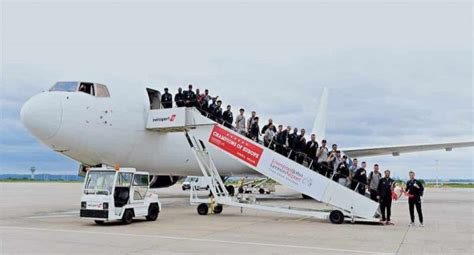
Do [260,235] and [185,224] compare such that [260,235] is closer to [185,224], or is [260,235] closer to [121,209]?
[185,224]

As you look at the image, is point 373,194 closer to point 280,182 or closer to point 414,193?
point 414,193

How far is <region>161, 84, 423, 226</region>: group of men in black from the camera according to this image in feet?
46.5

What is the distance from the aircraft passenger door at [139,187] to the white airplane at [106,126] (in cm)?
219

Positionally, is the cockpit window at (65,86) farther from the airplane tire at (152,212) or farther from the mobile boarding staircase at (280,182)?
the airplane tire at (152,212)

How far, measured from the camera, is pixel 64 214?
16031 millimetres

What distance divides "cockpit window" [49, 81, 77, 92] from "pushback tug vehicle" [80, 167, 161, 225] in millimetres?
2879

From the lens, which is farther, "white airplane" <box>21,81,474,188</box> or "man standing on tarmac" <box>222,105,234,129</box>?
"man standing on tarmac" <box>222,105,234,129</box>

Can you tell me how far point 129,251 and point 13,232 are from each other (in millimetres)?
4101

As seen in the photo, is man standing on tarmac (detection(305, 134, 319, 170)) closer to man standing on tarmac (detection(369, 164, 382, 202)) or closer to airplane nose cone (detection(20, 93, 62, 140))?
man standing on tarmac (detection(369, 164, 382, 202))

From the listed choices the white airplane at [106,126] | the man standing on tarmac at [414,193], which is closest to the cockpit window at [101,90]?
the white airplane at [106,126]

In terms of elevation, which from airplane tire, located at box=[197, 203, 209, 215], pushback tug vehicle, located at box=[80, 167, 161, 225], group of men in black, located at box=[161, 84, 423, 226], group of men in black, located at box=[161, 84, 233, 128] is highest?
group of men in black, located at box=[161, 84, 233, 128]

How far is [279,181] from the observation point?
1518 cm

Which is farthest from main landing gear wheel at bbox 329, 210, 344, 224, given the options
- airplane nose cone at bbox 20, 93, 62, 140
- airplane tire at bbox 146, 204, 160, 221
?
airplane nose cone at bbox 20, 93, 62, 140

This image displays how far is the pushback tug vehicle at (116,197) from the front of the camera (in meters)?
12.6
